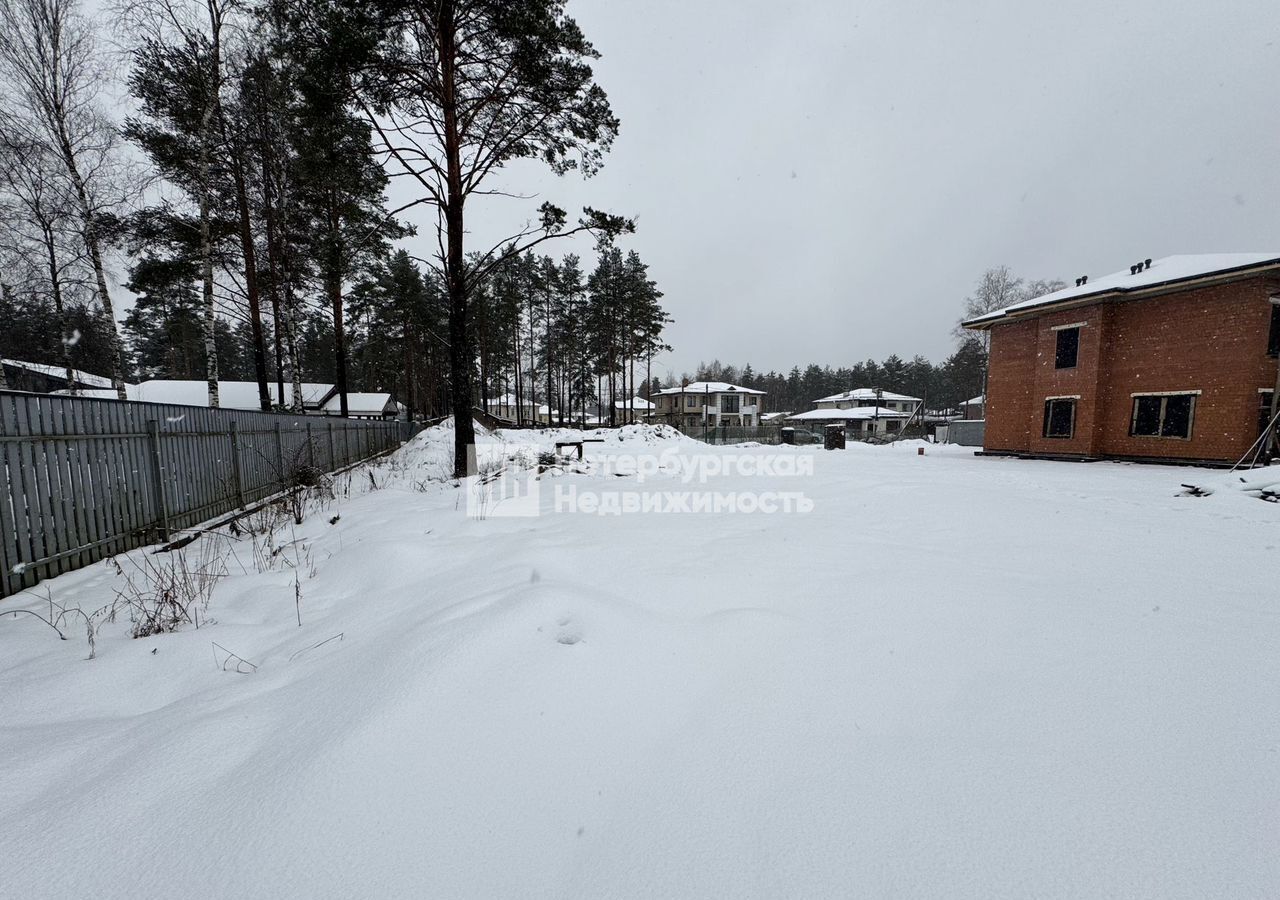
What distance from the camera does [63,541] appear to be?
4.24m

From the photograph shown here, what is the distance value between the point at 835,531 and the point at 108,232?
17023 mm

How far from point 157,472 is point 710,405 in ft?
147

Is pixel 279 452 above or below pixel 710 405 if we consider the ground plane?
below

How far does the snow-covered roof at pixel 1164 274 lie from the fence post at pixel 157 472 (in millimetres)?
21658

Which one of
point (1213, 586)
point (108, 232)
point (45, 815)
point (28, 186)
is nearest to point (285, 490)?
point (45, 815)

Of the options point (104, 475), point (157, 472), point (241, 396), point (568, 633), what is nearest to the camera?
point (568, 633)

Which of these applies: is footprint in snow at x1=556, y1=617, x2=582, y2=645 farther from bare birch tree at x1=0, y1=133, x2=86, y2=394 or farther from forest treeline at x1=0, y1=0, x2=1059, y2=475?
bare birch tree at x1=0, y1=133, x2=86, y2=394

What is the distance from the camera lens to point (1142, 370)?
13414mm

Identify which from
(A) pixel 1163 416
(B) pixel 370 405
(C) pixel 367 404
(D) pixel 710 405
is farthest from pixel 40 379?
(A) pixel 1163 416

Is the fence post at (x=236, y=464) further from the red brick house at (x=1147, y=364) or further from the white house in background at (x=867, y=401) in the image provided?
the white house in background at (x=867, y=401)

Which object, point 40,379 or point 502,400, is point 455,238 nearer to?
point 40,379

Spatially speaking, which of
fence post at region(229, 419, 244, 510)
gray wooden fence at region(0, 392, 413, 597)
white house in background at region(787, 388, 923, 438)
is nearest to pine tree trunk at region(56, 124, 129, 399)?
gray wooden fence at region(0, 392, 413, 597)

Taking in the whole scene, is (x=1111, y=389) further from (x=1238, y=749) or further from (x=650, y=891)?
(x=650, y=891)

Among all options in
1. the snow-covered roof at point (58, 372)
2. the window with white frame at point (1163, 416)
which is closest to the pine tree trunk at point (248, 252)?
the snow-covered roof at point (58, 372)
